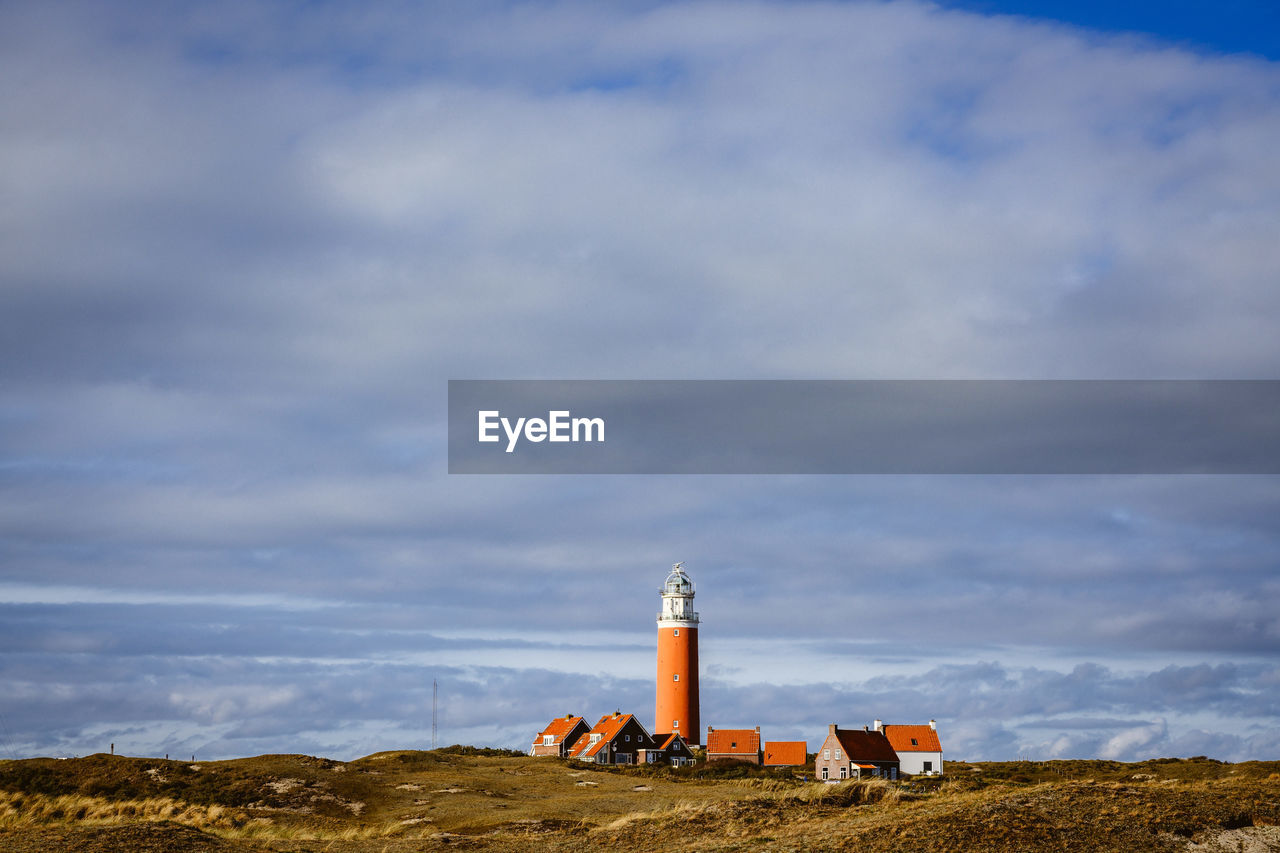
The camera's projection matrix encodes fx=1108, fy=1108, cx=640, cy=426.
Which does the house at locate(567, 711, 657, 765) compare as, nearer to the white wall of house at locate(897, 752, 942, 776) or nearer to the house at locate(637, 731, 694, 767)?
the house at locate(637, 731, 694, 767)

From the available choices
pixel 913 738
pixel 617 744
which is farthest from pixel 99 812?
pixel 913 738

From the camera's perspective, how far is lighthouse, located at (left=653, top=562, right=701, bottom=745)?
81.9 m

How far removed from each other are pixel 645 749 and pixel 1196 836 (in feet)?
194

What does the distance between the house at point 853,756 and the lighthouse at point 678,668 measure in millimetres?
9856

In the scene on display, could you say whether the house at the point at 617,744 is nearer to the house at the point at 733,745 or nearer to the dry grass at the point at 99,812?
the house at the point at 733,745

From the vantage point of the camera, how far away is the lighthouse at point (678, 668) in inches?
3226

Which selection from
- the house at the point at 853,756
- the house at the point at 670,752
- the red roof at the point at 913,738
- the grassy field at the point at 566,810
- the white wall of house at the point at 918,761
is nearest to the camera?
the grassy field at the point at 566,810

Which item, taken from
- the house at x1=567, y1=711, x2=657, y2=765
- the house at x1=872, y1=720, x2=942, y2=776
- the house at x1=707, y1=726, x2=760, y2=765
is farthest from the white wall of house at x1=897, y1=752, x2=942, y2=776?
the house at x1=567, y1=711, x2=657, y2=765

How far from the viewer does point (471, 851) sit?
27516 mm

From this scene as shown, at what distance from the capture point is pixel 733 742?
81.6m

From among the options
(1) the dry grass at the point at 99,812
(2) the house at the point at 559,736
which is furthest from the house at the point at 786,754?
(1) the dry grass at the point at 99,812

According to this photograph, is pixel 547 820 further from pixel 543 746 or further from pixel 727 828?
pixel 543 746

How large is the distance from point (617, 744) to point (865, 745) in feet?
56.7

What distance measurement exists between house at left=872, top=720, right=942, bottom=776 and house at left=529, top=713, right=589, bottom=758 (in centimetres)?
2268
